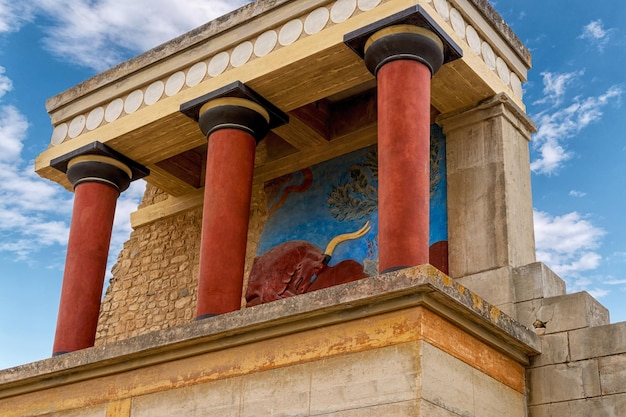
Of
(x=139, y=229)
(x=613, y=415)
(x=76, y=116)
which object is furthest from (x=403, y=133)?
(x=139, y=229)

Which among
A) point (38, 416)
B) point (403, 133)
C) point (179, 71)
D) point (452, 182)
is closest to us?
point (403, 133)

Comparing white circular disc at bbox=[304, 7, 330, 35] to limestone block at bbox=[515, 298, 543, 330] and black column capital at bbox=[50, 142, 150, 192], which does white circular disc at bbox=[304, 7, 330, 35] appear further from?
limestone block at bbox=[515, 298, 543, 330]

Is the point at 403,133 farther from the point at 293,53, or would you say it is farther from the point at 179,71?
the point at 179,71

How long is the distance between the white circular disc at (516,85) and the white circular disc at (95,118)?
518 centimetres

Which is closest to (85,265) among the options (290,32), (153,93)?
(153,93)

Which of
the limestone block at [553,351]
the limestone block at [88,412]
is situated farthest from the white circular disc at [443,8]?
the limestone block at [88,412]

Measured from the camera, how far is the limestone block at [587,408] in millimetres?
8188

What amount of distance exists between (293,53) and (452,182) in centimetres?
227

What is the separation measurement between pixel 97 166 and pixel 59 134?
1019 millimetres

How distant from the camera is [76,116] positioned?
12250 millimetres

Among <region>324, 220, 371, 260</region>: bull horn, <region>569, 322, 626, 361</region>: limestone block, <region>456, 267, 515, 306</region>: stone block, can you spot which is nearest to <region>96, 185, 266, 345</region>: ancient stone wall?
<region>324, 220, 371, 260</region>: bull horn

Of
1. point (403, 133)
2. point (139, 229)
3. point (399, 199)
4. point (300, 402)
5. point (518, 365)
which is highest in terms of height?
point (139, 229)

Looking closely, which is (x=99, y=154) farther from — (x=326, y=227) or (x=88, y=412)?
(x=88, y=412)

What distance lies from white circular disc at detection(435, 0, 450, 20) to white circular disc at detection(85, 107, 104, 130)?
4719 mm
